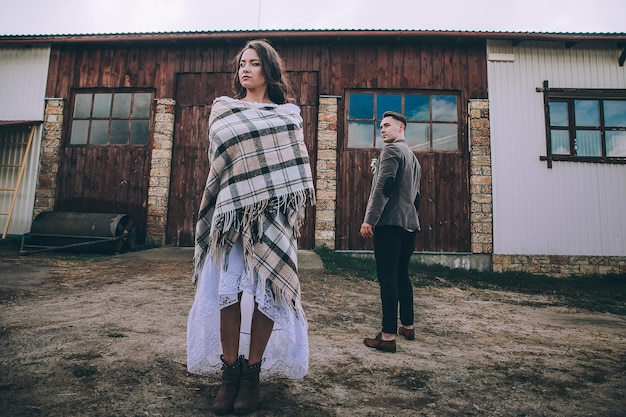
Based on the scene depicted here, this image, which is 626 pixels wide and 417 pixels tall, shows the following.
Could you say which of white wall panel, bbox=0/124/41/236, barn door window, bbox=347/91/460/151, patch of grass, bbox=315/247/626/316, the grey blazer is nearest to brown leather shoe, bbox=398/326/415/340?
the grey blazer

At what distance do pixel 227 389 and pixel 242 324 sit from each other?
0.34 m

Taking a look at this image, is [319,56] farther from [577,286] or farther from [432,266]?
[577,286]

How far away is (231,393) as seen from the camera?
1668 mm

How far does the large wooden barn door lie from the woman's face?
561 cm

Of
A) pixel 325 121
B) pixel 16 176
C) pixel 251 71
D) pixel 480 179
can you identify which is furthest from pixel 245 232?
pixel 16 176

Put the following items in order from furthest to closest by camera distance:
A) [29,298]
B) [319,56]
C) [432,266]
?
[319,56], [432,266], [29,298]

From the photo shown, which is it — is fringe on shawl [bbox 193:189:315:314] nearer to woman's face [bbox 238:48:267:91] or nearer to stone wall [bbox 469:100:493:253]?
woman's face [bbox 238:48:267:91]

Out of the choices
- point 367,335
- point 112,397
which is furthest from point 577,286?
point 112,397

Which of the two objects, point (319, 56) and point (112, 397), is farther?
point (319, 56)

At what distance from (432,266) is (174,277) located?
183 inches

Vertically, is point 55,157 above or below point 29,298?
above

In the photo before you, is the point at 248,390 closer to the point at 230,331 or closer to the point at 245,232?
the point at 230,331

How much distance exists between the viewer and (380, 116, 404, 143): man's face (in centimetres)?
311

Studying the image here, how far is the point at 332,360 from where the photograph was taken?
7.86 ft
